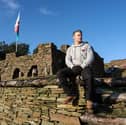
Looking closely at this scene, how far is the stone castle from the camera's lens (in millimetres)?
25391

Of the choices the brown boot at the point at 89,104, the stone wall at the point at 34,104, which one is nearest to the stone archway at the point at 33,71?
the stone wall at the point at 34,104

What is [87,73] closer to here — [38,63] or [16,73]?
[38,63]

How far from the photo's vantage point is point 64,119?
5520 millimetres

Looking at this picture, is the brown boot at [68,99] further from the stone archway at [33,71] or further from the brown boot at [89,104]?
the stone archway at [33,71]

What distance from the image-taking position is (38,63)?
86.2ft

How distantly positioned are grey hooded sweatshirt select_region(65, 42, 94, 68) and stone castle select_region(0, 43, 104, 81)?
18.8 metres

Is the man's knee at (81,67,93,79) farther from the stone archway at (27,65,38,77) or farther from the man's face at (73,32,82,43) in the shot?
the stone archway at (27,65,38,77)

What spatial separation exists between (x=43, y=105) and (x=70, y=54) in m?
1.45

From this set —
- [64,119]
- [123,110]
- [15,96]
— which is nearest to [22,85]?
[15,96]

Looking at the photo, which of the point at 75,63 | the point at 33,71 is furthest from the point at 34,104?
the point at 33,71

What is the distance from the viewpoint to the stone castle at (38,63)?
25391 mm

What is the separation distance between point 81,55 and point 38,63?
68.8 ft

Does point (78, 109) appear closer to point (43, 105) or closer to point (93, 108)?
point (93, 108)

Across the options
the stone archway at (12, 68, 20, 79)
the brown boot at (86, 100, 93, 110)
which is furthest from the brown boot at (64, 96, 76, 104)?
the stone archway at (12, 68, 20, 79)
